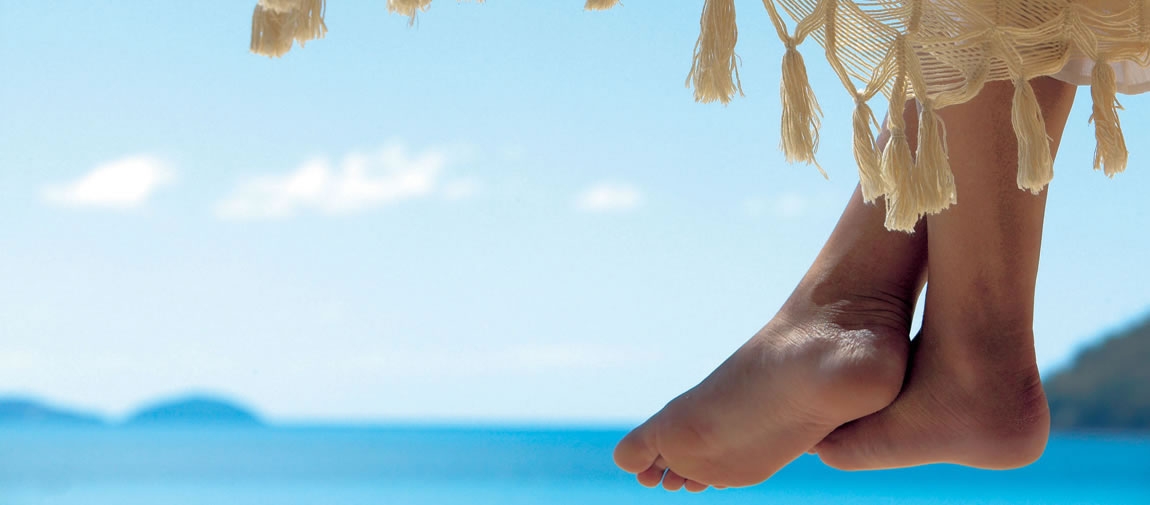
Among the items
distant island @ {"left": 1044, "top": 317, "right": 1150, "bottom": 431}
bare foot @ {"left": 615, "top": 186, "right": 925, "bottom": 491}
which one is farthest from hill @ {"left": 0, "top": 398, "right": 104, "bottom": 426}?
bare foot @ {"left": 615, "top": 186, "right": 925, "bottom": 491}

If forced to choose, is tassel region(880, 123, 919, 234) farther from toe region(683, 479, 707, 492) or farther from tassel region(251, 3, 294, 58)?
toe region(683, 479, 707, 492)

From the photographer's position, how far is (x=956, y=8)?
1.53 feet

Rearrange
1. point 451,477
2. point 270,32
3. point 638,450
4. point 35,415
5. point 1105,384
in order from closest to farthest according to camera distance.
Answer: point 270,32 < point 638,450 < point 451,477 < point 1105,384 < point 35,415

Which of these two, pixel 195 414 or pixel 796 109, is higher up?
pixel 195 414

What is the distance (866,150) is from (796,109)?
0.04 meters

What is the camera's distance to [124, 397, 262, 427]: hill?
654 inches

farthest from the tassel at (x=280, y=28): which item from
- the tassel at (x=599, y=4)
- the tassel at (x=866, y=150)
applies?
the tassel at (x=866, y=150)

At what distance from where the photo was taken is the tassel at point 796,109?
1.50 feet

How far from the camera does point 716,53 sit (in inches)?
17.8

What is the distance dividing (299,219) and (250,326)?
1893 mm

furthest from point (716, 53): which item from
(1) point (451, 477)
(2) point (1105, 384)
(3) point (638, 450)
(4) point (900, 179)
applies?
(2) point (1105, 384)

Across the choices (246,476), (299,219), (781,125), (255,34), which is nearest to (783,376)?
(781,125)

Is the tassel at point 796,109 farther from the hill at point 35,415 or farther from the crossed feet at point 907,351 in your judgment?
the hill at point 35,415

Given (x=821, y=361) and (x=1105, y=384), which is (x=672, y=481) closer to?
(x=821, y=361)
